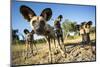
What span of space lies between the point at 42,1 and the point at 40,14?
0.16 metres

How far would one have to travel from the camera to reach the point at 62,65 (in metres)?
2.55

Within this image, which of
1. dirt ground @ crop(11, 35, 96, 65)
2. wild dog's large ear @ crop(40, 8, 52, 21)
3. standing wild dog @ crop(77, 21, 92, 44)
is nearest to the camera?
dirt ground @ crop(11, 35, 96, 65)

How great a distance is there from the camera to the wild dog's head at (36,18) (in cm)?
241

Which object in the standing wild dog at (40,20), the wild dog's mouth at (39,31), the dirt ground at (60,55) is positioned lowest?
the dirt ground at (60,55)

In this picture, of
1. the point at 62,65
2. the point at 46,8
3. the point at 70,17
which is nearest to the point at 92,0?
the point at 70,17

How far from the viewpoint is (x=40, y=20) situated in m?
2.47

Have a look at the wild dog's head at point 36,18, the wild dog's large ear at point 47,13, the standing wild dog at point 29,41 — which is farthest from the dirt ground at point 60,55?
the wild dog's large ear at point 47,13

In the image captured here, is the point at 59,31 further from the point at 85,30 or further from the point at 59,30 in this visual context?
the point at 85,30

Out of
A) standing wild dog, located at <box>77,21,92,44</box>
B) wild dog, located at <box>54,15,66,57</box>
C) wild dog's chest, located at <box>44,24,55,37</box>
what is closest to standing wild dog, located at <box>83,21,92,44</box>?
standing wild dog, located at <box>77,21,92,44</box>

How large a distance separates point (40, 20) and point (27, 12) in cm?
18

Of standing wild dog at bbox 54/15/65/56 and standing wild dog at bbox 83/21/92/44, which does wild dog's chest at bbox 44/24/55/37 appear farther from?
standing wild dog at bbox 83/21/92/44

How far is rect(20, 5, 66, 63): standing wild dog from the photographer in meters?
2.41

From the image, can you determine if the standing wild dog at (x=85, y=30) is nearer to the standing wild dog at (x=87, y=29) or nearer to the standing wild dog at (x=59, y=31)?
the standing wild dog at (x=87, y=29)

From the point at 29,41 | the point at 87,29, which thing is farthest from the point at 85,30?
the point at 29,41
